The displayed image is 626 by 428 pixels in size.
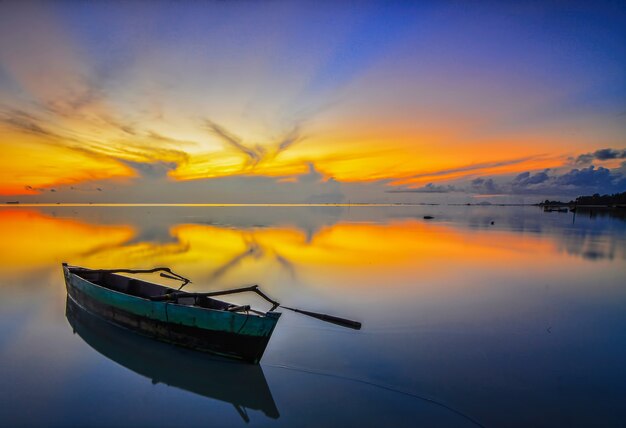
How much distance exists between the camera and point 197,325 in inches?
272

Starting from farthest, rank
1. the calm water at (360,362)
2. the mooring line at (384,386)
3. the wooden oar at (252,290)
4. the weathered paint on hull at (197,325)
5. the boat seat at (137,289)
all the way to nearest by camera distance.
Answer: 1. the boat seat at (137,289)
2. the wooden oar at (252,290)
3. the weathered paint on hull at (197,325)
4. the calm water at (360,362)
5. the mooring line at (384,386)

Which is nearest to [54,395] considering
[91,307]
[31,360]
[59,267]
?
[31,360]

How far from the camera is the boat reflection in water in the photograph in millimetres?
5891

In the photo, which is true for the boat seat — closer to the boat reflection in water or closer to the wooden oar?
the boat reflection in water

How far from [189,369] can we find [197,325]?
2.92 feet

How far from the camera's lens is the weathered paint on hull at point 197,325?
6.49 metres

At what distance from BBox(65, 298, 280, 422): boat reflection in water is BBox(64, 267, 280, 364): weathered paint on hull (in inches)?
8.4

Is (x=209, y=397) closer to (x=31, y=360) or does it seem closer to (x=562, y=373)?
(x=31, y=360)

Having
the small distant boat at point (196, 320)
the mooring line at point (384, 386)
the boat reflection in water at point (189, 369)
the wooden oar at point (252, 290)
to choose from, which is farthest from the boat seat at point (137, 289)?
the mooring line at point (384, 386)

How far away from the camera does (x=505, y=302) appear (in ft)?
36.2

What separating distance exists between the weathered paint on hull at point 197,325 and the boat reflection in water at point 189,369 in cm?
21

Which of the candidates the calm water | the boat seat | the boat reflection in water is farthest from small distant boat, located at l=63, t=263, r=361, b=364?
the boat seat

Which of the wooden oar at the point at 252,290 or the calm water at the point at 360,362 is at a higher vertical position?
the wooden oar at the point at 252,290

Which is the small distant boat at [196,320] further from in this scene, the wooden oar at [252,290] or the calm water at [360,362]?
the calm water at [360,362]
